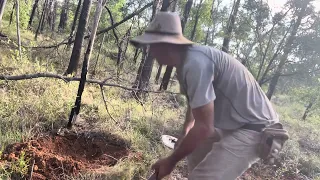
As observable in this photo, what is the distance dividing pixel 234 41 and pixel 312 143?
681cm

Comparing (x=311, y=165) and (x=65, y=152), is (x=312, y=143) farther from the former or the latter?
(x=65, y=152)

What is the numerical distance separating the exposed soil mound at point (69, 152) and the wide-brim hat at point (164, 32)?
214cm

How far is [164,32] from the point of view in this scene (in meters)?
1.86

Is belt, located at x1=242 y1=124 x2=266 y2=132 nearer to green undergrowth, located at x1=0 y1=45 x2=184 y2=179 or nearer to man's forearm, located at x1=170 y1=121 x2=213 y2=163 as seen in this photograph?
man's forearm, located at x1=170 y1=121 x2=213 y2=163

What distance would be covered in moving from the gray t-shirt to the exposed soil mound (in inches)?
82.0

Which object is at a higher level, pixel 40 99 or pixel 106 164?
pixel 40 99

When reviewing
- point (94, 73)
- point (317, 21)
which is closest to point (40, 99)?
point (94, 73)

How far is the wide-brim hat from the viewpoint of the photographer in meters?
1.82

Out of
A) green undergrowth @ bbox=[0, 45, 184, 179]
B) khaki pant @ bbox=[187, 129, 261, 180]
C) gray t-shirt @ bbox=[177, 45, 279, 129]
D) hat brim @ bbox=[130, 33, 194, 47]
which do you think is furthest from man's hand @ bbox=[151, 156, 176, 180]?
green undergrowth @ bbox=[0, 45, 184, 179]

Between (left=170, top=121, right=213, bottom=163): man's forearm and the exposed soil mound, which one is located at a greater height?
(left=170, top=121, right=213, bottom=163): man's forearm

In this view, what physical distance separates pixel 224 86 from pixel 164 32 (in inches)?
20.8

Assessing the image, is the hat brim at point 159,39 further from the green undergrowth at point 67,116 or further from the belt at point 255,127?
the green undergrowth at point 67,116

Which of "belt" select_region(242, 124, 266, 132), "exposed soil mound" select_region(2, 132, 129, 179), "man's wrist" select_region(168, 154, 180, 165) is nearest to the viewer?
"man's wrist" select_region(168, 154, 180, 165)

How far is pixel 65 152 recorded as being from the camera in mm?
4133
